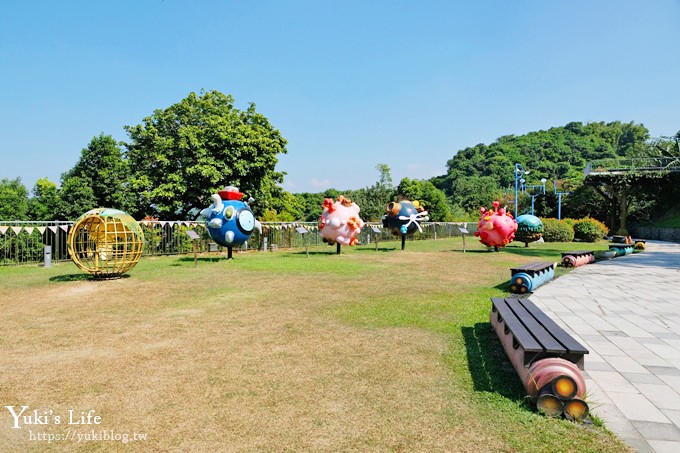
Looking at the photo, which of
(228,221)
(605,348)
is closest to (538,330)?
(605,348)

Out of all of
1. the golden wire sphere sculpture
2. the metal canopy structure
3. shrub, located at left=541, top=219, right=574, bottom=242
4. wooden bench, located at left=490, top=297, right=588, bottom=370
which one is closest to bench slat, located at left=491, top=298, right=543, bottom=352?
wooden bench, located at left=490, top=297, right=588, bottom=370

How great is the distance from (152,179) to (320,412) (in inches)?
946

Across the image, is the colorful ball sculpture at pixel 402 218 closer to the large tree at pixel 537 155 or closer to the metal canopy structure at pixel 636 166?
the metal canopy structure at pixel 636 166

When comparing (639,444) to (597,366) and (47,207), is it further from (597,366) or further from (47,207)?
(47,207)

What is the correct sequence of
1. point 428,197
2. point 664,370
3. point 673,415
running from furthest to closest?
point 428,197 → point 664,370 → point 673,415

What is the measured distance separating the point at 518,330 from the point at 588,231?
1298 inches

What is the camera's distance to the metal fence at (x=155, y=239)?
658 inches

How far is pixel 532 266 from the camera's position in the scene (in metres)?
10.8

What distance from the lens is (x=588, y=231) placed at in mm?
32844

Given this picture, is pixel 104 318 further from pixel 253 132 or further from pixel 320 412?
pixel 253 132

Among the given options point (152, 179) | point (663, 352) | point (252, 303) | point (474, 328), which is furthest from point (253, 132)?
point (663, 352)

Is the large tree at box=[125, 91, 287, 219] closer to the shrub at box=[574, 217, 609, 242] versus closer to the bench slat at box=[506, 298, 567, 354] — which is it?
the bench slat at box=[506, 298, 567, 354]

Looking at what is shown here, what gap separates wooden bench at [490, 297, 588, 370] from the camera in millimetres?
4086

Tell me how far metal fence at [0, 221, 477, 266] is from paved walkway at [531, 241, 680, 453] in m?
12.3
